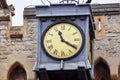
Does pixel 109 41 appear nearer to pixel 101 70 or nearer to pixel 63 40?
pixel 101 70

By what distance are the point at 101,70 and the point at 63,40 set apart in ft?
8.28

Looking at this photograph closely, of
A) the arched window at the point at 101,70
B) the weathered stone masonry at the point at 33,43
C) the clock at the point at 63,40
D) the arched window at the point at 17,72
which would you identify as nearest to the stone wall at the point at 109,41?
the weathered stone masonry at the point at 33,43

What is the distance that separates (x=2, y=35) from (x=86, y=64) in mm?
3432

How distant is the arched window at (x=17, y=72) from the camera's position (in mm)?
16903

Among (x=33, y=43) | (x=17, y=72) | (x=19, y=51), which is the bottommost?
(x=17, y=72)

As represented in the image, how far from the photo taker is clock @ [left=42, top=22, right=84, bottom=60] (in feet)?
47.6

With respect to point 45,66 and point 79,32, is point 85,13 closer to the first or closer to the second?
point 79,32

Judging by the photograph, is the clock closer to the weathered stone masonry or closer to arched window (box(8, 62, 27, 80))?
the weathered stone masonry

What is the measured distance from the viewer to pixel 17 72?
1698 cm

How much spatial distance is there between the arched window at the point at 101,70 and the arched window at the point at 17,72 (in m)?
1.62

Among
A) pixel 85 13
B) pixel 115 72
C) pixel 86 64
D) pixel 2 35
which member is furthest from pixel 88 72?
pixel 2 35

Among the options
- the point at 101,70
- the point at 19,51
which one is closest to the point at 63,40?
the point at 101,70

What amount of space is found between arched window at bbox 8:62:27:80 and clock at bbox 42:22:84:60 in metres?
2.38

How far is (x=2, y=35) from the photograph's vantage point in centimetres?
1720
